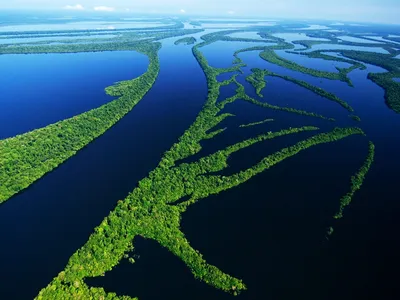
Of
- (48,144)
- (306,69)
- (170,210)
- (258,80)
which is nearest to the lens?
(170,210)

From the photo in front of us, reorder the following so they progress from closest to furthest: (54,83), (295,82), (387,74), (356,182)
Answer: (356,182)
(54,83)
(295,82)
(387,74)

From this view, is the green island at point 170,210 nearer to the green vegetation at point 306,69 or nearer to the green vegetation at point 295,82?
the green vegetation at point 295,82

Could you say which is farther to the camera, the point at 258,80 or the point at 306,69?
the point at 306,69

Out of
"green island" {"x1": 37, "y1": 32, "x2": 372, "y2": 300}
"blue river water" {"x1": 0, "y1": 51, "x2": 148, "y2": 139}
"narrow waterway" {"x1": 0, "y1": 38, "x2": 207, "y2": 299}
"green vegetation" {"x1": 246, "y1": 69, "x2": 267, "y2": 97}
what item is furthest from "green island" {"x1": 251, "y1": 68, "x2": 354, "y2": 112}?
"blue river water" {"x1": 0, "y1": 51, "x2": 148, "y2": 139}

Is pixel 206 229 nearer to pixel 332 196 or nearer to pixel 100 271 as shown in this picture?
pixel 100 271

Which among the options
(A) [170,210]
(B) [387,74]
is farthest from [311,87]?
(A) [170,210]

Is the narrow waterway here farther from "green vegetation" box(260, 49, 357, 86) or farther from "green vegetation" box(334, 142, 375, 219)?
"green vegetation" box(260, 49, 357, 86)

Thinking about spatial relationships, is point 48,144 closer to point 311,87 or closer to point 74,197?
point 74,197

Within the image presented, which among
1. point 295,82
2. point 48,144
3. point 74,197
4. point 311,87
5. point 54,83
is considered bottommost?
point 295,82
